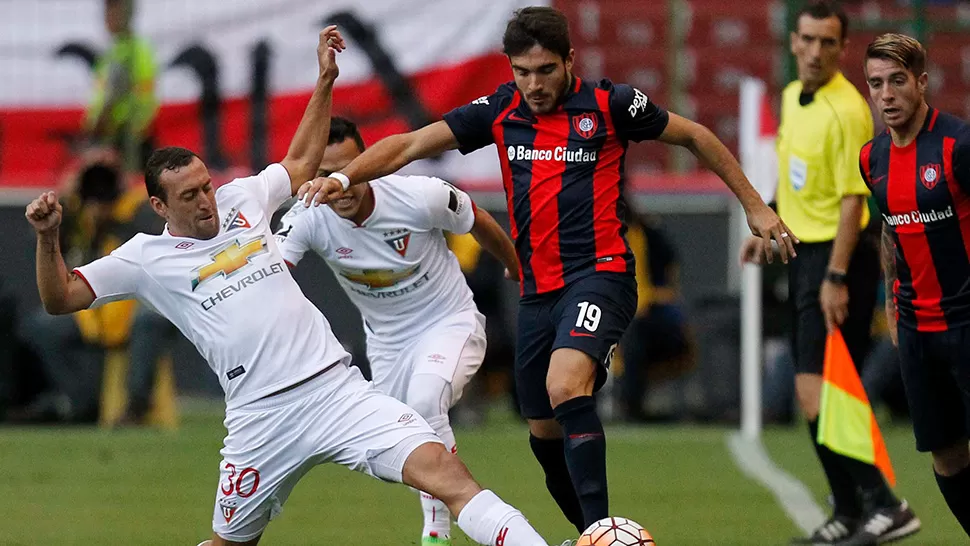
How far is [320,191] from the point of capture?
6.14 meters

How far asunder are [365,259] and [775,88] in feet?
30.9

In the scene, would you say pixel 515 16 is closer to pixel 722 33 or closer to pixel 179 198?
pixel 179 198

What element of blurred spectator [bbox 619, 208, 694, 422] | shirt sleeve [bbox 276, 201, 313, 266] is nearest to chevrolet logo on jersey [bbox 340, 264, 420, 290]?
shirt sleeve [bbox 276, 201, 313, 266]

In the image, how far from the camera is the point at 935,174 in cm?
634

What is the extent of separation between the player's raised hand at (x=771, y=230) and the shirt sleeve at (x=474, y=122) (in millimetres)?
1177

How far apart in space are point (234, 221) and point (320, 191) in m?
0.48

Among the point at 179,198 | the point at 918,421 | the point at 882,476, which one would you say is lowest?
the point at 882,476

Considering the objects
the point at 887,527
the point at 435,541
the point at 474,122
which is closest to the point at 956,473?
the point at 887,527

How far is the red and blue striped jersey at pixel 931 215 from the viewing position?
249 inches

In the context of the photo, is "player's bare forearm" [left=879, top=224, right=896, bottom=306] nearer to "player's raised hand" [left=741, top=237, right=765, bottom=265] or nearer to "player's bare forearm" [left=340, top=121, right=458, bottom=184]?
"player's raised hand" [left=741, top=237, right=765, bottom=265]

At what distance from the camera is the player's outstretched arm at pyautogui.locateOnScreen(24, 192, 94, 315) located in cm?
592

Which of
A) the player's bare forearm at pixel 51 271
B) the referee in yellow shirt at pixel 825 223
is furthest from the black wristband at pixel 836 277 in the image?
the player's bare forearm at pixel 51 271

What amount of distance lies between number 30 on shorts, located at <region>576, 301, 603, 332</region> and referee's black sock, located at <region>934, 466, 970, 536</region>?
5.57ft

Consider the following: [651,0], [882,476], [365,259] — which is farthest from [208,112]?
[882,476]
